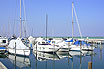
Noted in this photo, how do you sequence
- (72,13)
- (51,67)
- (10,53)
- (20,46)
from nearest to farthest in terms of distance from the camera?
(51,67) → (20,46) → (10,53) → (72,13)

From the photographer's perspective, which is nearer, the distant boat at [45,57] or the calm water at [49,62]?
the calm water at [49,62]

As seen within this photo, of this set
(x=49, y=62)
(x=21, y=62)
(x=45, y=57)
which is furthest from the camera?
(x=45, y=57)

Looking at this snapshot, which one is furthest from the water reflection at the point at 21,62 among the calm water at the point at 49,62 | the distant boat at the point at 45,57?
the distant boat at the point at 45,57

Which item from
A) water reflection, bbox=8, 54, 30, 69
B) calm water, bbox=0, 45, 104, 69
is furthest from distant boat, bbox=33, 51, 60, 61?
water reflection, bbox=8, 54, 30, 69

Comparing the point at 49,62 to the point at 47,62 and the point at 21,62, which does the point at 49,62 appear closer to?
the point at 47,62

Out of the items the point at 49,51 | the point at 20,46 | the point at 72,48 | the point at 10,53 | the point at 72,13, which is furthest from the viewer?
the point at 72,13

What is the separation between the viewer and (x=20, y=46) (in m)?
29.7

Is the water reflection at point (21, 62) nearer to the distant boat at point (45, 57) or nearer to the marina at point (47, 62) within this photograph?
the marina at point (47, 62)

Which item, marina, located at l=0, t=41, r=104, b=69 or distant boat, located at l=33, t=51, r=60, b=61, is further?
distant boat, located at l=33, t=51, r=60, b=61

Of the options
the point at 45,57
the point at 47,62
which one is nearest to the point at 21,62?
the point at 47,62

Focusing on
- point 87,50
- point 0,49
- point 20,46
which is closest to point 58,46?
point 87,50

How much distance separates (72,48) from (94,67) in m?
15.8

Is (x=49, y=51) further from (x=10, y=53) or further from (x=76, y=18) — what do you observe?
(x=76, y=18)

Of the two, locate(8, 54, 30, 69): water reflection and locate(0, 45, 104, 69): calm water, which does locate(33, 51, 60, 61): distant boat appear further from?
locate(8, 54, 30, 69): water reflection
